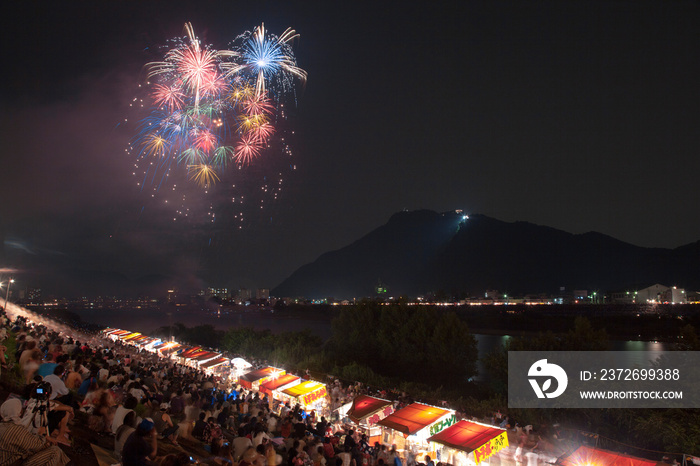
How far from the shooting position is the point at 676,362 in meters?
17.3

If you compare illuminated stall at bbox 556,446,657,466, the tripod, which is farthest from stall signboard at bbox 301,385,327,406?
the tripod

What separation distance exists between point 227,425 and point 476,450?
201 inches

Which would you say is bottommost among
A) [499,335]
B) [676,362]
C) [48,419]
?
[499,335]

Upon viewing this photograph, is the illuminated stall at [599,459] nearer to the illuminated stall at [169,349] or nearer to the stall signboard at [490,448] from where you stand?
the stall signboard at [490,448]

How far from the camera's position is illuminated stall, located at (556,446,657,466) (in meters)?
7.55

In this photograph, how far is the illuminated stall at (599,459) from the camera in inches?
297

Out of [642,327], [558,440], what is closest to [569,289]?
[642,327]

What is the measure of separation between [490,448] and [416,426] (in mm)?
1745

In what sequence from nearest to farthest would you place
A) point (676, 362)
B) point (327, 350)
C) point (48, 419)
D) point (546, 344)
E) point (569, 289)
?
point (48, 419) → point (676, 362) → point (546, 344) → point (327, 350) → point (569, 289)

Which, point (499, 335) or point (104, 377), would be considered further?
point (499, 335)

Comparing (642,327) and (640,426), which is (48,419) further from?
(642,327)

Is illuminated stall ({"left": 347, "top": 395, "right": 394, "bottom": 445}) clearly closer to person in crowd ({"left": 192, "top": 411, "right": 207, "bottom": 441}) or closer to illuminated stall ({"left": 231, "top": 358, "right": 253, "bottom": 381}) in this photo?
person in crowd ({"left": 192, "top": 411, "right": 207, "bottom": 441})

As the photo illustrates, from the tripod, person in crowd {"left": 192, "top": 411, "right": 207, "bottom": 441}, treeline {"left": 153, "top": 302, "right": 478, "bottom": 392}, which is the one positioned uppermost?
the tripod

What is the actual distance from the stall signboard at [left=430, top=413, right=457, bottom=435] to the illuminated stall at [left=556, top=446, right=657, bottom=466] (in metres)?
2.72
